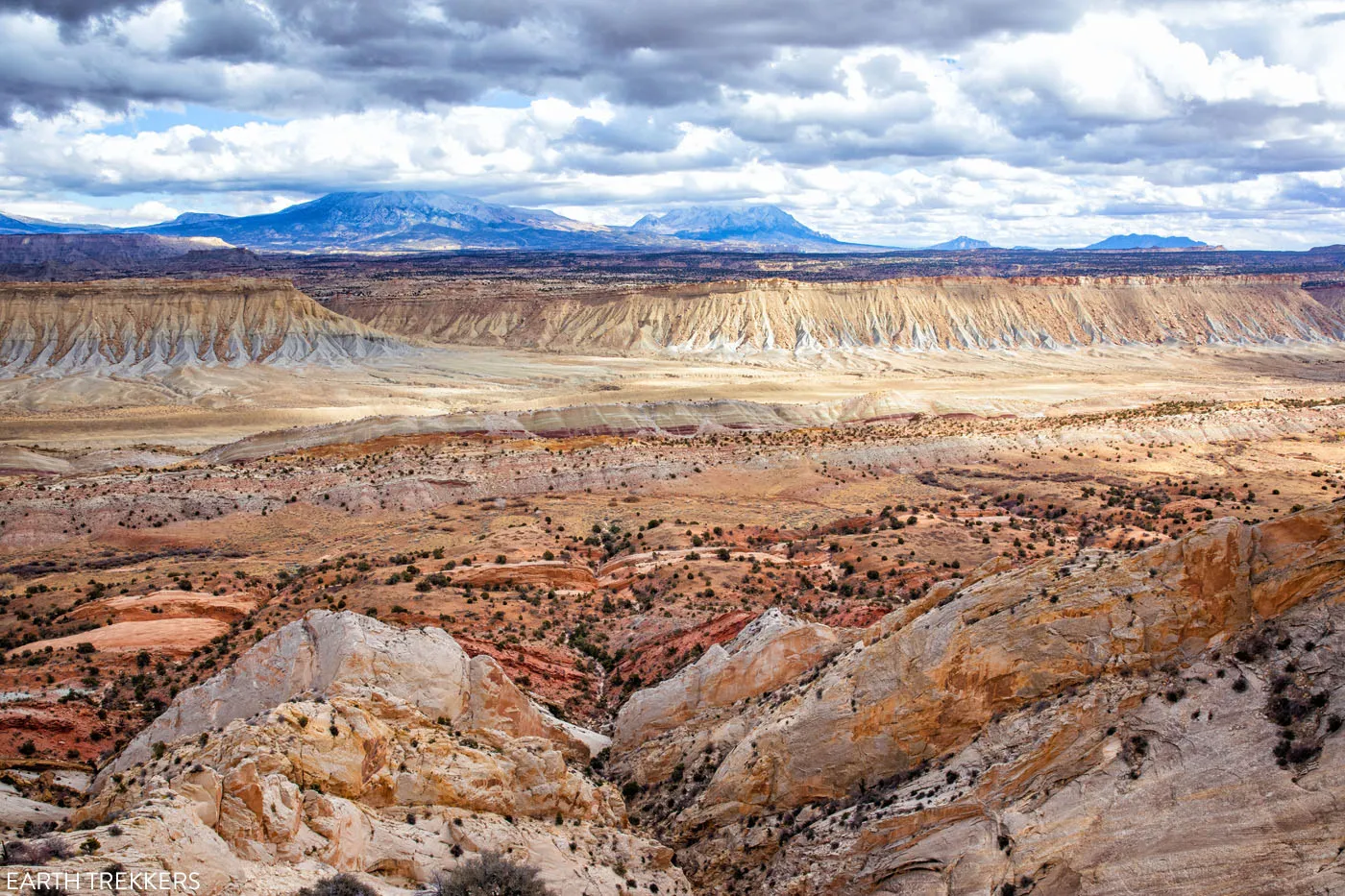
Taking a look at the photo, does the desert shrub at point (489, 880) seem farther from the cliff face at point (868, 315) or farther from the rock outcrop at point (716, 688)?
the cliff face at point (868, 315)

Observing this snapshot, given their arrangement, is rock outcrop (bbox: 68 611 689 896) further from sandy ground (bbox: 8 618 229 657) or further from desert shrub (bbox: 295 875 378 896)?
sandy ground (bbox: 8 618 229 657)

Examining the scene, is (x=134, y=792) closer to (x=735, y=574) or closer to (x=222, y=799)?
(x=222, y=799)

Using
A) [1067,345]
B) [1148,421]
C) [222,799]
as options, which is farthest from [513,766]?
[1067,345]

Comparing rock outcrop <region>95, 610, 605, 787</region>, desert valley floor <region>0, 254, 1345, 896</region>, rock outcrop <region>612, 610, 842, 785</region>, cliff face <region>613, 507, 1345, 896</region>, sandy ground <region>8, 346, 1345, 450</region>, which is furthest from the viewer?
sandy ground <region>8, 346, 1345, 450</region>

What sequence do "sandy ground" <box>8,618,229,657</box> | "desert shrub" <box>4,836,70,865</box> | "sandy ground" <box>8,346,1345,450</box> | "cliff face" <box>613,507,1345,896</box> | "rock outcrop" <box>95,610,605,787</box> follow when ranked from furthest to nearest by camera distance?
1. "sandy ground" <box>8,346,1345,450</box>
2. "sandy ground" <box>8,618,229,657</box>
3. "rock outcrop" <box>95,610,605,787</box>
4. "cliff face" <box>613,507,1345,896</box>
5. "desert shrub" <box>4,836,70,865</box>

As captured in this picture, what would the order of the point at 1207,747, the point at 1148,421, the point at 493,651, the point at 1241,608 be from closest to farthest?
1. the point at 1207,747
2. the point at 1241,608
3. the point at 493,651
4. the point at 1148,421

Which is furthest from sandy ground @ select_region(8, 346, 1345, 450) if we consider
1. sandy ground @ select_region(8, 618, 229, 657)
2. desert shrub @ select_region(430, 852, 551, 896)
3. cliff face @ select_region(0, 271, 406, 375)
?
desert shrub @ select_region(430, 852, 551, 896)
